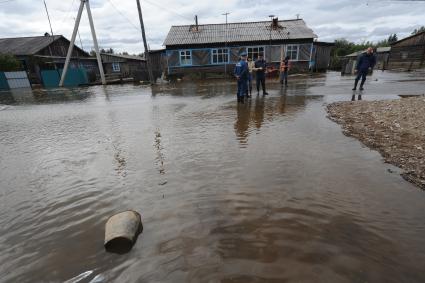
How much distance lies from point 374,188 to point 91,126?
7.35m

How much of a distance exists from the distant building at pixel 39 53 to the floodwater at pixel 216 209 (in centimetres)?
2688

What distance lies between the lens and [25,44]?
31344 mm

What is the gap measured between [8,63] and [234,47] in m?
22.9

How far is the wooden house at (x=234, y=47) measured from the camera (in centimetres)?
2544

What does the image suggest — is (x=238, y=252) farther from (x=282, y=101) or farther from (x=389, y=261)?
(x=282, y=101)

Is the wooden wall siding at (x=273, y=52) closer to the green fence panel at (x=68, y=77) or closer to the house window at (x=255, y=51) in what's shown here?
the house window at (x=255, y=51)

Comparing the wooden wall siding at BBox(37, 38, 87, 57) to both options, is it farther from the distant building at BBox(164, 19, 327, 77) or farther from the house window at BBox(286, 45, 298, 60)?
the house window at BBox(286, 45, 298, 60)

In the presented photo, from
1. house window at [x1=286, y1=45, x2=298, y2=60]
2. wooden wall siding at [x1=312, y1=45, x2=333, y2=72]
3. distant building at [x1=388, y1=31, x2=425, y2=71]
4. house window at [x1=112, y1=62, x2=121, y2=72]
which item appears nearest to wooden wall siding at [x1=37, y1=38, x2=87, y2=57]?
house window at [x1=112, y1=62, x2=121, y2=72]

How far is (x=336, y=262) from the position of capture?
7.50 feet

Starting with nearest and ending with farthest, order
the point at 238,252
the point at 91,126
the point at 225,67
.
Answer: the point at 238,252 → the point at 91,126 → the point at 225,67

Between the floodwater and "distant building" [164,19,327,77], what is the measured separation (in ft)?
70.7

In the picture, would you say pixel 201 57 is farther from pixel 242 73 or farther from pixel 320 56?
pixel 242 73

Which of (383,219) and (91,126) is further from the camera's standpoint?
(91,126)

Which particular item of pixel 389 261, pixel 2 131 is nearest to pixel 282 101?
pixel 389 261
